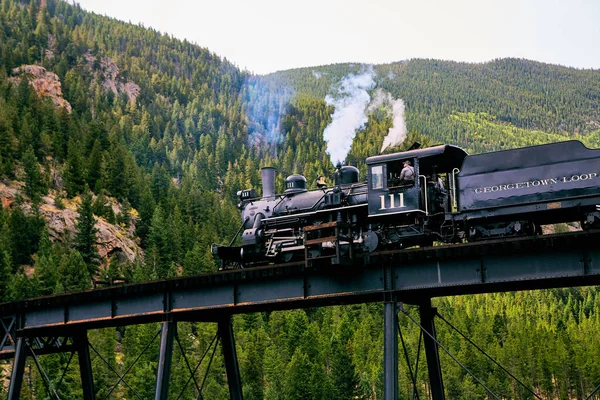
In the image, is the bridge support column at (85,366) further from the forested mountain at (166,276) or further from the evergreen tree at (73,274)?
the evergreen tree at (73,274)

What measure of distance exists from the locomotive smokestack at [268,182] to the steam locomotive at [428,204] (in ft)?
3.84

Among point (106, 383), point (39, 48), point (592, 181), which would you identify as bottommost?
point (106, 383)

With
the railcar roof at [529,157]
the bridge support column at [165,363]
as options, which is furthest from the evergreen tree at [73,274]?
the railcar roof at [529,157]

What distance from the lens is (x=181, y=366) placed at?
71.6 meters

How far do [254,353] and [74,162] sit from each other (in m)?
47.9

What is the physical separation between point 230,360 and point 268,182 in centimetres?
803

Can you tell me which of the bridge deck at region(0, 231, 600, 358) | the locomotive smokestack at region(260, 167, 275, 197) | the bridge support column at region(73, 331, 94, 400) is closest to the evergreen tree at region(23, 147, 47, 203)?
the bridge support column at region(73, 331, 94, 400)

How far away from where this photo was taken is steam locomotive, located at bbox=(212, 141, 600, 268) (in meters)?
21.9

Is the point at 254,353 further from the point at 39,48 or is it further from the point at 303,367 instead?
the point at 39,48

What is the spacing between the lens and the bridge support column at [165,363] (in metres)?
25.3

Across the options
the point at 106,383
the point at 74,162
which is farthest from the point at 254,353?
the point at 74,162

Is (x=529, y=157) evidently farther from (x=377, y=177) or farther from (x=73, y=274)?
(x=73, y=274)

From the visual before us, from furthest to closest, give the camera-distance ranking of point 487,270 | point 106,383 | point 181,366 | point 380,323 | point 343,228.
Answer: point 380,323 < point 181,366 < point 106,383 < point 343,228 < point 487,270

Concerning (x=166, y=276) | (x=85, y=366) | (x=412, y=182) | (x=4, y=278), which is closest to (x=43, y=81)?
(x=166, y=276)
